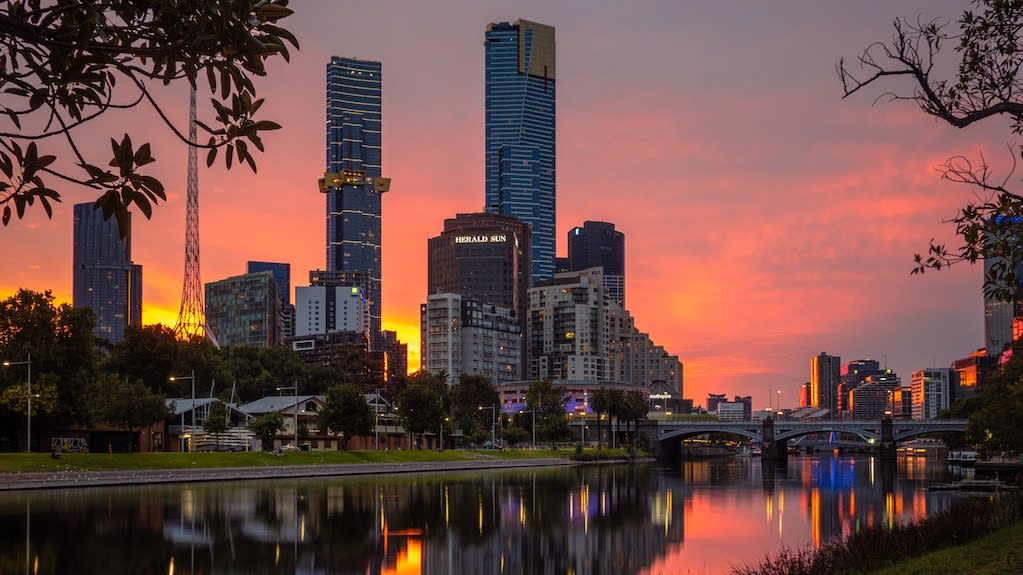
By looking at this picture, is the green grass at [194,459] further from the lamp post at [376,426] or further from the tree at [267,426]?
the lamp post at [376,426]

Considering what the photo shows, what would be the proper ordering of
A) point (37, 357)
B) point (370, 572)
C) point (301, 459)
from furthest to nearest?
point (301, 459)
point (37, 357)
point (370, 572)

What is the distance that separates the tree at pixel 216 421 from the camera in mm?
122562

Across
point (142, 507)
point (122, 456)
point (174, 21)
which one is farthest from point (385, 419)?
point (174, 21)

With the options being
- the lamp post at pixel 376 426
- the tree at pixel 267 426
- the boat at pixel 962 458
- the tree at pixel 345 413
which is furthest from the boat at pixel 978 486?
the boat at pixel 962 458

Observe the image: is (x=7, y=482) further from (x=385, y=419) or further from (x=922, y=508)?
(x=385, y=419)

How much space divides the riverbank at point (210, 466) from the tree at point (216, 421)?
7670 millimetres

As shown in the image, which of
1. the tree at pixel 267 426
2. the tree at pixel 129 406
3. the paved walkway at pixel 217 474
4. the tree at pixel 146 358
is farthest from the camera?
the tree at pixel 146 358

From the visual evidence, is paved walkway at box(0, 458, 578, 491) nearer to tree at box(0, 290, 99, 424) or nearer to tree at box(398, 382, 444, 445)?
tree at box(398, 382, 444, 445)

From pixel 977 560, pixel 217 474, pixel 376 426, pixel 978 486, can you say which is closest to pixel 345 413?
pixel 376 426

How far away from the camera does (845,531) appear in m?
59.5

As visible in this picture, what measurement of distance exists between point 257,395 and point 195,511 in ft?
457

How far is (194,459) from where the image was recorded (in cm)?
10700

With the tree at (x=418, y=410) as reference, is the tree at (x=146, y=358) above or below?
above

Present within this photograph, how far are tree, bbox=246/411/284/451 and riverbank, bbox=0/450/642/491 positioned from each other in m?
5.36
